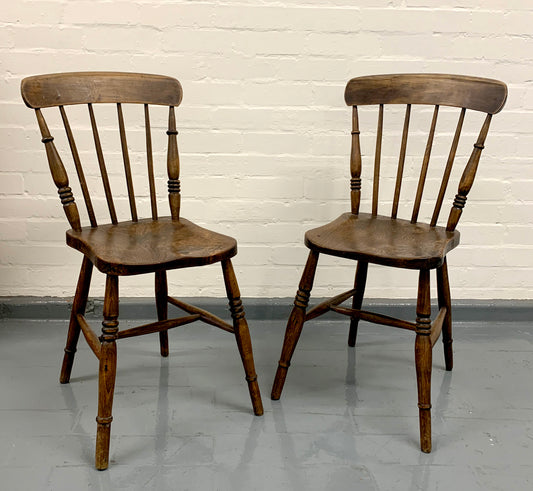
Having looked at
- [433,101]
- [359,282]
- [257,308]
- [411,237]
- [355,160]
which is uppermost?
[433,101]

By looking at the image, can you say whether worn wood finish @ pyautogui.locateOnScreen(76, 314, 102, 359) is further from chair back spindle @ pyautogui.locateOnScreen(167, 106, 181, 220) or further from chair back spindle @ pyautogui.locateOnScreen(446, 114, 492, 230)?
chair back spindle @ pyautogui.locateOnScreen(446, 114, 492, 230)

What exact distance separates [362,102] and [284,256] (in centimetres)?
69

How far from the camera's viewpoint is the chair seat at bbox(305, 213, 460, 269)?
1.74 meters

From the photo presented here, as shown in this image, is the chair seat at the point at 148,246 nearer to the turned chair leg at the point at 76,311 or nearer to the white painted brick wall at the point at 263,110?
the turned chair leg at the point at 76,311

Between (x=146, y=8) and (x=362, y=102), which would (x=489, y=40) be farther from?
(x=146, y=8)

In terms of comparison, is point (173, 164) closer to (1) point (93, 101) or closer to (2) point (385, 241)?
(1) point (93, 101)

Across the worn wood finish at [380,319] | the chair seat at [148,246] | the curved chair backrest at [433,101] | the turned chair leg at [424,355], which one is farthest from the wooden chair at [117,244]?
the curved chair backrest at [433,101]

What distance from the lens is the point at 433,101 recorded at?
206 centimetres

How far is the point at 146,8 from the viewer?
7.48 ft

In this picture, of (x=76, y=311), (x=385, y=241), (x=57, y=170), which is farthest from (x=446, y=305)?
(x=57, y=170)

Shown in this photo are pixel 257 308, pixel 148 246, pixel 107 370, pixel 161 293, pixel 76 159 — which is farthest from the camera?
pixel 257 308

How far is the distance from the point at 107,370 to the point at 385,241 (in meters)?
0.83

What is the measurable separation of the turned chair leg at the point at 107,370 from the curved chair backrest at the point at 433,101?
87cm

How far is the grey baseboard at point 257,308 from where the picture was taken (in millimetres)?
2537
